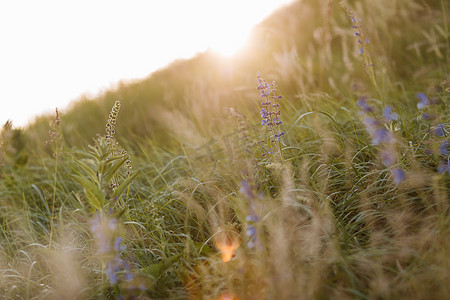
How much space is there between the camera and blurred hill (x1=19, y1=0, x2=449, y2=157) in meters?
3.12

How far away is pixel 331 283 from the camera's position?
1.09m

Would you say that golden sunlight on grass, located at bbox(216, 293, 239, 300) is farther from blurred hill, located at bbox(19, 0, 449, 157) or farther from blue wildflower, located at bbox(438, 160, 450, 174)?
blurred hill, located at bbox(19, 0, 449, 157)

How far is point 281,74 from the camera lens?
3402 millimetres

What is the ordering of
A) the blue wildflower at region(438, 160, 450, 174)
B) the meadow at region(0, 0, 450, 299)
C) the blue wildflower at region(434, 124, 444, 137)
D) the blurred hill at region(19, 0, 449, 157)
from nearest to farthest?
the meadow at region(0, 0, 450, 299) → the blue wildflower at region(438, 160, 450, 174) → the blue wildflower at region(434, 124, 444, 137) → the blurred hill at region(19, 0, 449, 157)

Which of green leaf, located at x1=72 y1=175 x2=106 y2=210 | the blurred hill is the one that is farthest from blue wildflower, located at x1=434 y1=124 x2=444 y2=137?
green leaf, located at x1=72 y1=175 x2=106 y2=210

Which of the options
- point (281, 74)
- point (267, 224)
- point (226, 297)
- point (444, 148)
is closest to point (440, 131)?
point (444, 148)

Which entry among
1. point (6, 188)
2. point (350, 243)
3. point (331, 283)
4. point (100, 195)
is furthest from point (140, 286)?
point (6, 188)

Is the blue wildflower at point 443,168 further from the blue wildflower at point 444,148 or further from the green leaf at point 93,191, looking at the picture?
the green leaf at point 93,191

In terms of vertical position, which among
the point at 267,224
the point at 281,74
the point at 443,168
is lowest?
the point at 443,168

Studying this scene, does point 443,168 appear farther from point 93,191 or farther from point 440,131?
point 93,191

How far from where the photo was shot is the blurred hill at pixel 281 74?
10.2 ft

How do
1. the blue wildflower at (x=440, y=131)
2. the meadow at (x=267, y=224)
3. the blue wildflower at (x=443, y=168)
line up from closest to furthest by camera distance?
the meadow at (x=267, y=224), the blue wildflower at (x=443, y=168), the blue wildflower at (x=440, y=131)

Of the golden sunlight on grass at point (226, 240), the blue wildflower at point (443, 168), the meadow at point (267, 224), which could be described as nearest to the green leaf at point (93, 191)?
the meadow at point (267, 224)

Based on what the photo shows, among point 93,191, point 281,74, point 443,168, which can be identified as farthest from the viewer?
point 281,74
